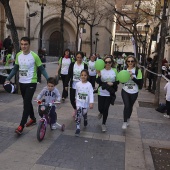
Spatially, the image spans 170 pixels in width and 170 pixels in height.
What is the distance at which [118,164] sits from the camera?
14.6 feet

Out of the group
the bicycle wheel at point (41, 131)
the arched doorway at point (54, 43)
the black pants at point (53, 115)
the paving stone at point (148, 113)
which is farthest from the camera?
the arched doorway at point (54, 43)

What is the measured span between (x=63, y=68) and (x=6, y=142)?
480 cm

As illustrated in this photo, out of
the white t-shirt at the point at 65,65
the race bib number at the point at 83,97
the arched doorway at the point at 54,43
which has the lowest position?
the race bib number at the point at 83,97

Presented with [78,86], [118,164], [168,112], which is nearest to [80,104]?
[78,86]

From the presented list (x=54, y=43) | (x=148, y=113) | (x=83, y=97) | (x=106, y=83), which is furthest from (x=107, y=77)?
(x=54, y=43)

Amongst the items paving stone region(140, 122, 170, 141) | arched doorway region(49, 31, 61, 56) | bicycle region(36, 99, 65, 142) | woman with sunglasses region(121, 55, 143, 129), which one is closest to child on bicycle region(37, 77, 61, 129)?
bicycle region(36, 99, 65, 142)

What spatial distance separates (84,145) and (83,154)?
1.54 ft

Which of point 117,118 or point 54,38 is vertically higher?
point 54,38

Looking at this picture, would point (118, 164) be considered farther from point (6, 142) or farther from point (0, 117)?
point (0, 117)

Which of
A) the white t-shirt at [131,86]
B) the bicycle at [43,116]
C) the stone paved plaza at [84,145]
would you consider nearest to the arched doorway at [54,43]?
the stone paved plaza at [84,145]

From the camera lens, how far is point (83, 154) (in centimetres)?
476

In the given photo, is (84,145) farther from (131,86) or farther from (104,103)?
(131,86)

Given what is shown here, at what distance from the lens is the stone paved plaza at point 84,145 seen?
4336 millimetres

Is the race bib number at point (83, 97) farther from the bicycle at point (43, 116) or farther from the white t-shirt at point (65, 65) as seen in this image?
the white t-shirt at point (65, 65)
